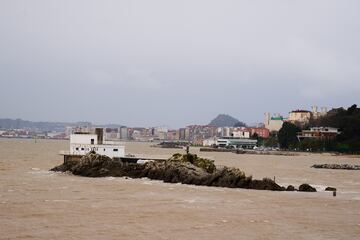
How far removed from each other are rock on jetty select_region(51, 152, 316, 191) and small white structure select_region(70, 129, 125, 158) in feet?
9.23

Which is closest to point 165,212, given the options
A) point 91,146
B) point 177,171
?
point 177,171

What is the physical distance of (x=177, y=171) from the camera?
137ft

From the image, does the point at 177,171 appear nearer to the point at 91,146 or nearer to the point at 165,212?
the point at 91,146

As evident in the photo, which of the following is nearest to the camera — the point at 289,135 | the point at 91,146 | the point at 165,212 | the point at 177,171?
the point at 165,212

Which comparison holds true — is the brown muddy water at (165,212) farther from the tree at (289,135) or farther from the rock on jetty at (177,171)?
the tree at (289,135)

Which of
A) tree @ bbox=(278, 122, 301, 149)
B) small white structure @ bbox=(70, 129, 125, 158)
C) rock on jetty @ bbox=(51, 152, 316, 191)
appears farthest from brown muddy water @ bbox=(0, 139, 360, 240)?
tree @ bbox=(278, 122, 301, 149)

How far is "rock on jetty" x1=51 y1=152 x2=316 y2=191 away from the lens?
127ft

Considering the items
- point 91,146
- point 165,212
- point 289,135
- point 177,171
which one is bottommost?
point 165,212

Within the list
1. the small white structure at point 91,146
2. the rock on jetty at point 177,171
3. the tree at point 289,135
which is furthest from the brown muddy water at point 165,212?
the tree at point 289,135

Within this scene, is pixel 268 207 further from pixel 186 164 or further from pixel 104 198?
pixel 186 164

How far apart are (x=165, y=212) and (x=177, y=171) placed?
52.9ft

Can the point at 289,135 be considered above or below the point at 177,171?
A: above

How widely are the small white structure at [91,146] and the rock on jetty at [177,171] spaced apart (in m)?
2.81

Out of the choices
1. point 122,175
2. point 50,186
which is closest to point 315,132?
point 122,175
